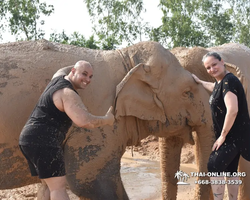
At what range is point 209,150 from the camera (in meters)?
5.41

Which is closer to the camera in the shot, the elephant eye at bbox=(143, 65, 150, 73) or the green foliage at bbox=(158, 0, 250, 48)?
the elephant eye at bbox=(143, 65, 150, 73)

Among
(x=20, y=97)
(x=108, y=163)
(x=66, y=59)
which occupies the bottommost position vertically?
(x=108, y=163)

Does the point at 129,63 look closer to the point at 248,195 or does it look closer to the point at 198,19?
the point at 248,195

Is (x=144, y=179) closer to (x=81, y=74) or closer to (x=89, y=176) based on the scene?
(x=89, y=176)

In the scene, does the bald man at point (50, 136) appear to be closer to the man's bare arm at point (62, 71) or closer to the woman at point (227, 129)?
the man's bare arm at point (62, 71)

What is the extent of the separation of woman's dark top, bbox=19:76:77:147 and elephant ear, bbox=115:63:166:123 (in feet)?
3.63

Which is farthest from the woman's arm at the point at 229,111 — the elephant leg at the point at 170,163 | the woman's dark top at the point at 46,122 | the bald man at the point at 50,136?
the elephant leg at the point at 170,163

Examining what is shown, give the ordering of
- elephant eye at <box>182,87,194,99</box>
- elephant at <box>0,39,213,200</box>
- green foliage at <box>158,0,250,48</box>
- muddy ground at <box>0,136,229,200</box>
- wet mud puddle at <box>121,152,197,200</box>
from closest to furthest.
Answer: elephant at <box>0,39,213,200</box> < elephant eye at <box>182,87,194,99</box> < muddy ground at <box>0,136,229,200</box> < wet mud puddle at <box>121,152,197,200</box> < green foliage at <box>158,0,250,48</box>

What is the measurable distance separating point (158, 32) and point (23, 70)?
13.3m

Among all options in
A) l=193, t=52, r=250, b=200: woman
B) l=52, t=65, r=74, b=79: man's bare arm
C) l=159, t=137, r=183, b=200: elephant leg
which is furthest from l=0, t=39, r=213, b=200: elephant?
l=193, t=52, r=250, b=200: woman

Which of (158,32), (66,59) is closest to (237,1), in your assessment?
(158,32)

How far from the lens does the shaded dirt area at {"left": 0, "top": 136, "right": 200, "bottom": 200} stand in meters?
7.18

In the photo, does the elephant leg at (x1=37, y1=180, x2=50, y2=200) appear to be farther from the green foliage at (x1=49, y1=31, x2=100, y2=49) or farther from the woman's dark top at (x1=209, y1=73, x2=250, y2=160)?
the green foliage at (x1=49, y1=31, x2=100, y2=49)

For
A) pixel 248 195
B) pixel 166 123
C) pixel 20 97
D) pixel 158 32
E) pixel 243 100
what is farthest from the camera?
pixel 158 32
